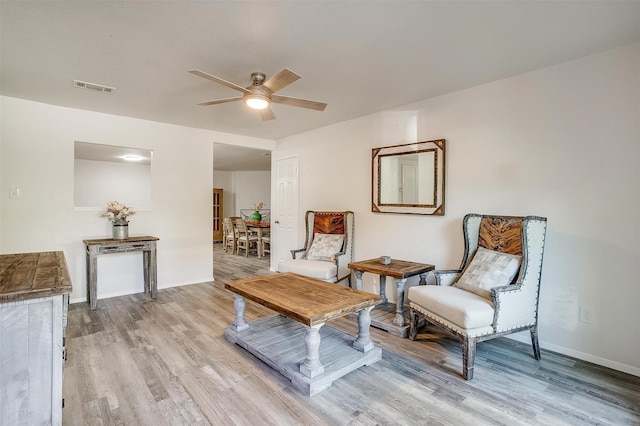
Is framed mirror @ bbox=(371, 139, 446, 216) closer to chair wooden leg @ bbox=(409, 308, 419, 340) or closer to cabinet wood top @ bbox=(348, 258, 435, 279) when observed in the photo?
cabinet wood top @ bbox=(348, 258, 435, 279)

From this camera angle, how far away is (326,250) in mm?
4109

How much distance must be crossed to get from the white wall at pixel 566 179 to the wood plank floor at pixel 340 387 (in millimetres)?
370

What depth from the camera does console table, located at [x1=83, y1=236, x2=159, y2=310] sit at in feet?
11.9

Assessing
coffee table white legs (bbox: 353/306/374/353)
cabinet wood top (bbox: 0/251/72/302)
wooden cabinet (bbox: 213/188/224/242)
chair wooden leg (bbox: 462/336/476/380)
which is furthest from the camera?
wooden cabinet (bbox: 213/188/224/242)

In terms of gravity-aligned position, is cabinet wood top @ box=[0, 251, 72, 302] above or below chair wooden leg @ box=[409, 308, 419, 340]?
above

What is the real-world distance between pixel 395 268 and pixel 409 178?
3.66 ft

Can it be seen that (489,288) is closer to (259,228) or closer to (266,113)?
(266,113)

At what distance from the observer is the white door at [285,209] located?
5250 millimetres

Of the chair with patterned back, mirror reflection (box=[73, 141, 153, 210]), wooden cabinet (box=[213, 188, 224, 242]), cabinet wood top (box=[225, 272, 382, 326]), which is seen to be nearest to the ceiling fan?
Answer: cabinet wood top (box=[225, 272, 382, 326])

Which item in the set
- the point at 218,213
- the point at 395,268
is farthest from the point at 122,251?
the point at 218,213

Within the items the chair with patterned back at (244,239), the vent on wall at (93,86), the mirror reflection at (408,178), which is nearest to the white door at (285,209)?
the mirror reflection at (408,178)

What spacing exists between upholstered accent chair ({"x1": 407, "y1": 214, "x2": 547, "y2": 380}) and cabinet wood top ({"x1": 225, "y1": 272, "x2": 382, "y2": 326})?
0.52m

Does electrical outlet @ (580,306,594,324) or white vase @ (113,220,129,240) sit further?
white vase @ (113,220,129,240)

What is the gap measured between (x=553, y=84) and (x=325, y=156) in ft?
9.14
